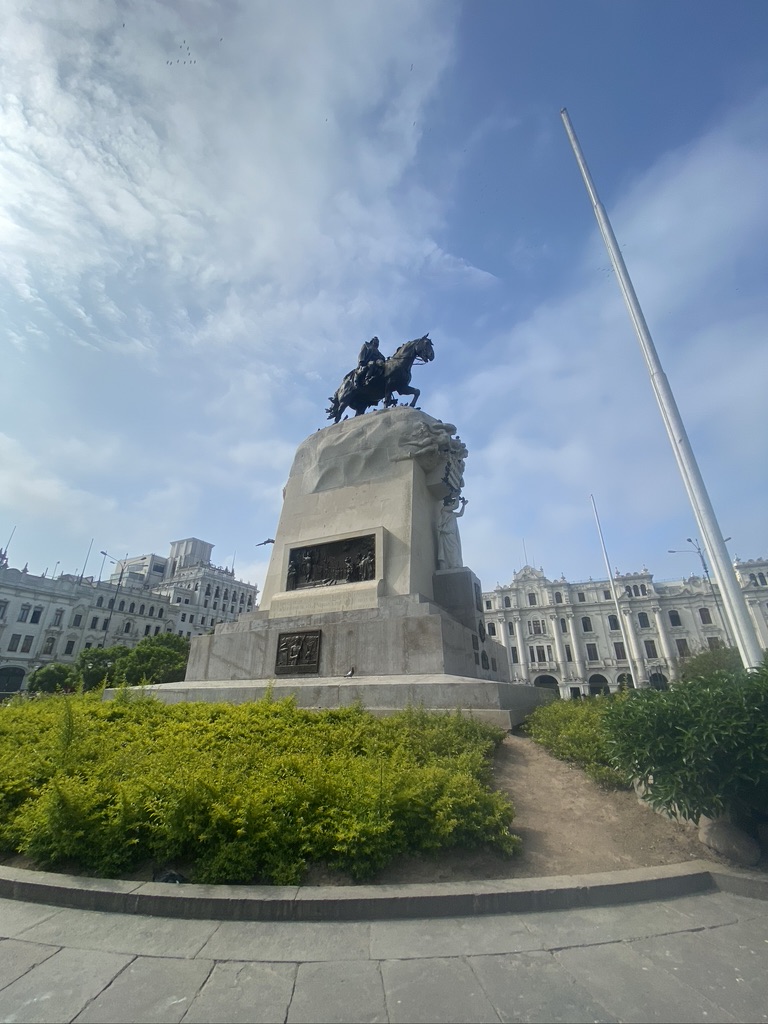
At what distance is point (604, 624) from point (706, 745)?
228ft

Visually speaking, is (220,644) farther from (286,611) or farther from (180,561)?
(180,561)

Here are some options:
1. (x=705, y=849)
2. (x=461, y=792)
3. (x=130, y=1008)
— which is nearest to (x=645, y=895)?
(x=705, y=849)

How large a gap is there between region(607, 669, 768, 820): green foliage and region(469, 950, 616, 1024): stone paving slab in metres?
2.31

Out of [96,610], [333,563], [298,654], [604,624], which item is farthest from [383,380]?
[96,610]

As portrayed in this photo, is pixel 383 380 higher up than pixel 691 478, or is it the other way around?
pixel 383 380

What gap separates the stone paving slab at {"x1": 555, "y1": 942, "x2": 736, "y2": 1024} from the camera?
107 inches

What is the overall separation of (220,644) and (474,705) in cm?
769

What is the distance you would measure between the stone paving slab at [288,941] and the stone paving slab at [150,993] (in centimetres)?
22

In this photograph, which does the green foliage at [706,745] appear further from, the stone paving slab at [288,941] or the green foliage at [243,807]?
the stone paving slab at [288,941]

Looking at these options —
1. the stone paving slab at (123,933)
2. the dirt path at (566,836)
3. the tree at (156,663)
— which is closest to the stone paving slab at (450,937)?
the dirt path at (566,836)

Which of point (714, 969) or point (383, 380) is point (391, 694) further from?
point (383, 380)

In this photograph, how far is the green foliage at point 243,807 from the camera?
4.25 meters

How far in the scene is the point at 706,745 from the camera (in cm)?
452

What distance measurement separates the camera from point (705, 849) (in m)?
4.98
